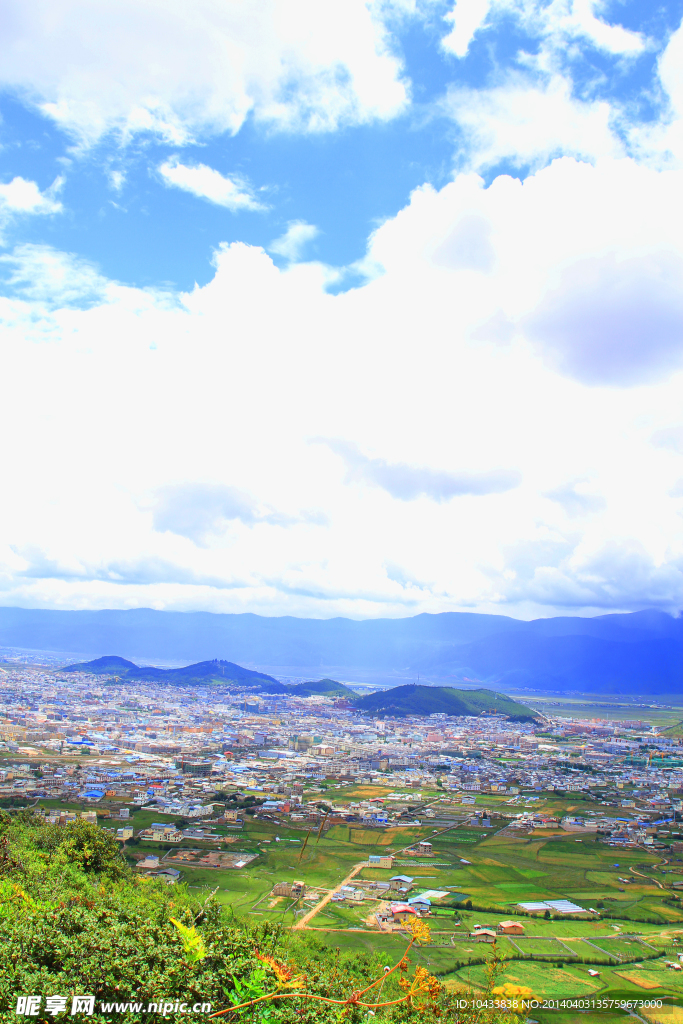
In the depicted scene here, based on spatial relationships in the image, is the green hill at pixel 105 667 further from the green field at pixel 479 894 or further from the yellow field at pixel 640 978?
the yellow field at pixel 640 978

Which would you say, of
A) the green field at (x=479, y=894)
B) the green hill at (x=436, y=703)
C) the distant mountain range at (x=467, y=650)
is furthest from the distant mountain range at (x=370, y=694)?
the green field at (x=479, y=894)

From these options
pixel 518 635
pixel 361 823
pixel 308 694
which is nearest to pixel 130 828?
pixel 361 823

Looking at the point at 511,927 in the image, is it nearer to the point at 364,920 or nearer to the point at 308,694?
the point at 364,920

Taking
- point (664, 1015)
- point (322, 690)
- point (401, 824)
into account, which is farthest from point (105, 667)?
point (664, 1015)

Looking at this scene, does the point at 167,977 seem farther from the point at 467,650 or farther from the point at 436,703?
the point at 467,650

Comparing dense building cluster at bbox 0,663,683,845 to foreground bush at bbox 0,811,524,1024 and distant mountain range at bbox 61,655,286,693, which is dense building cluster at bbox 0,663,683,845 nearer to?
distant mountain range at bbox 61,655,286,693
